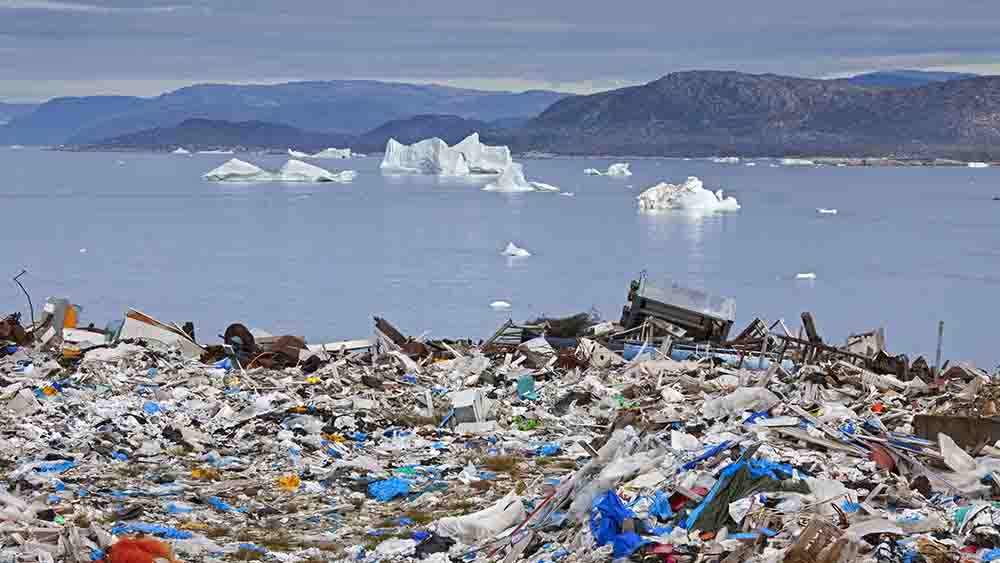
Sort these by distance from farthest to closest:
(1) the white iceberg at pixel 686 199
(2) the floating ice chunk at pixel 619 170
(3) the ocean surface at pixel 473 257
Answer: (2) the floating ice chunk at pixel 619 170 < (1) the white iceberg at pixel 686 199 < (3) the ocean surface at pixel 473 257

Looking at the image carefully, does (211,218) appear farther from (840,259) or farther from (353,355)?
(353,355)

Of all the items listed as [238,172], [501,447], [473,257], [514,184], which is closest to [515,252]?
[473,257]

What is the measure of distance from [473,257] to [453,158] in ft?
169

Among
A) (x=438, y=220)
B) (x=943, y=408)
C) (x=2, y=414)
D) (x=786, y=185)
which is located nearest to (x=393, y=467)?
(x=2, y=414)

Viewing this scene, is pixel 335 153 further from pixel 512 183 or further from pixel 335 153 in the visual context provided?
pixel 512 183

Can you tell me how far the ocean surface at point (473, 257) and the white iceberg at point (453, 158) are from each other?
10.7 m

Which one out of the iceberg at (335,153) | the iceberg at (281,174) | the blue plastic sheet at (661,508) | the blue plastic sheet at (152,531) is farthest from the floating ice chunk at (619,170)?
the blue plastic sheet at (661,508)

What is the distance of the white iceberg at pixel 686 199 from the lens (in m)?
53.3

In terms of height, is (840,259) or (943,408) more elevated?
(943,408)

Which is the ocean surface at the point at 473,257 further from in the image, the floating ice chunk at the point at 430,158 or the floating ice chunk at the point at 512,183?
the floating ice chunk at the point at 430,158

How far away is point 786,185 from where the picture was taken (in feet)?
284

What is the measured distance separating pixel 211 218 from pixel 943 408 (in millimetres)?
45968

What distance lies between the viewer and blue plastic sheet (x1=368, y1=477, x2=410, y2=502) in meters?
8.34

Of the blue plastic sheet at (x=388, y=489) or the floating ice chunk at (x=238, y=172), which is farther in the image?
the floating ice chunk at (x=238, y=172)
